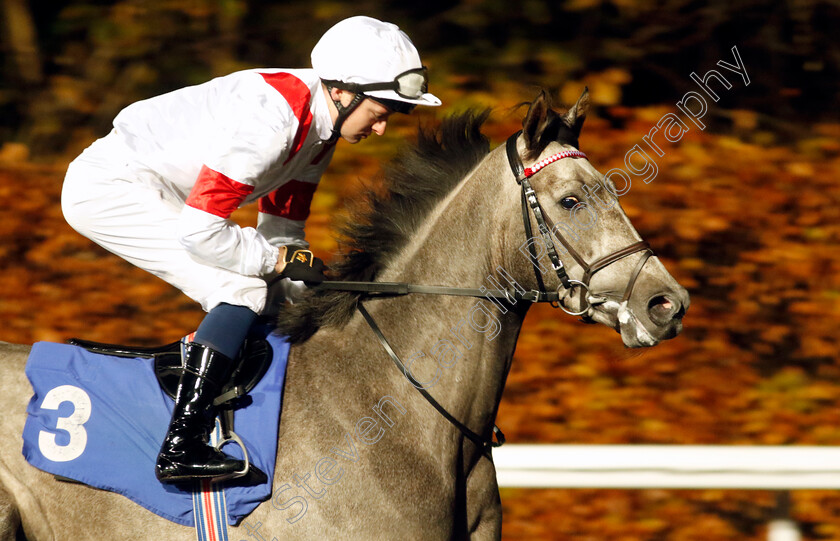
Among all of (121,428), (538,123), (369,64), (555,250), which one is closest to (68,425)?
(121,428)

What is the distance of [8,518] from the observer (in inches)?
Answer: 108

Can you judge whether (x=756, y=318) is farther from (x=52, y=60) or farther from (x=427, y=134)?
(x=52, y=60)

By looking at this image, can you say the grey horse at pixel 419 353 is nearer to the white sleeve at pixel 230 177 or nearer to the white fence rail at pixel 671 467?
the white sleeve at pixel 230 177

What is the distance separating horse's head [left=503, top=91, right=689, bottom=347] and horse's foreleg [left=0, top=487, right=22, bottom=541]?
5.82 ft

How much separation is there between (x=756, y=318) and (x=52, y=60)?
5829 millimetres

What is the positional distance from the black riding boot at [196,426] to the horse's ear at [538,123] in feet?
3.84

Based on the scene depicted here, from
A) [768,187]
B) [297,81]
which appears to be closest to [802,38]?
[768,187]

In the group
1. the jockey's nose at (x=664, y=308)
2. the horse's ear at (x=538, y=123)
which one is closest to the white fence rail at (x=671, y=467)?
the jockey's nose at (x=664, y=308)

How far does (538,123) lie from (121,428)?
1632 mm

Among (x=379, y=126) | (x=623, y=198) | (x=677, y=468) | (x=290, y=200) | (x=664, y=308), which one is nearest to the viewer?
(x=664, y=308)

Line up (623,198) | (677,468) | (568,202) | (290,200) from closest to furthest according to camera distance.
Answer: (568,202)
(290,200)
(677,468)
(623,198)

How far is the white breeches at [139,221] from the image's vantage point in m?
2.80

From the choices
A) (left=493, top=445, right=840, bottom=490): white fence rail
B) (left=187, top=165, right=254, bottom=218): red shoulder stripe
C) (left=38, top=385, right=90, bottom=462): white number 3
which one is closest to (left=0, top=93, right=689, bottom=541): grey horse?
(left=38, top=385, right=90, bottom=462): white number 3

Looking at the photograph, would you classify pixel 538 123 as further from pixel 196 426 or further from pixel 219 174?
pixel 196 426
